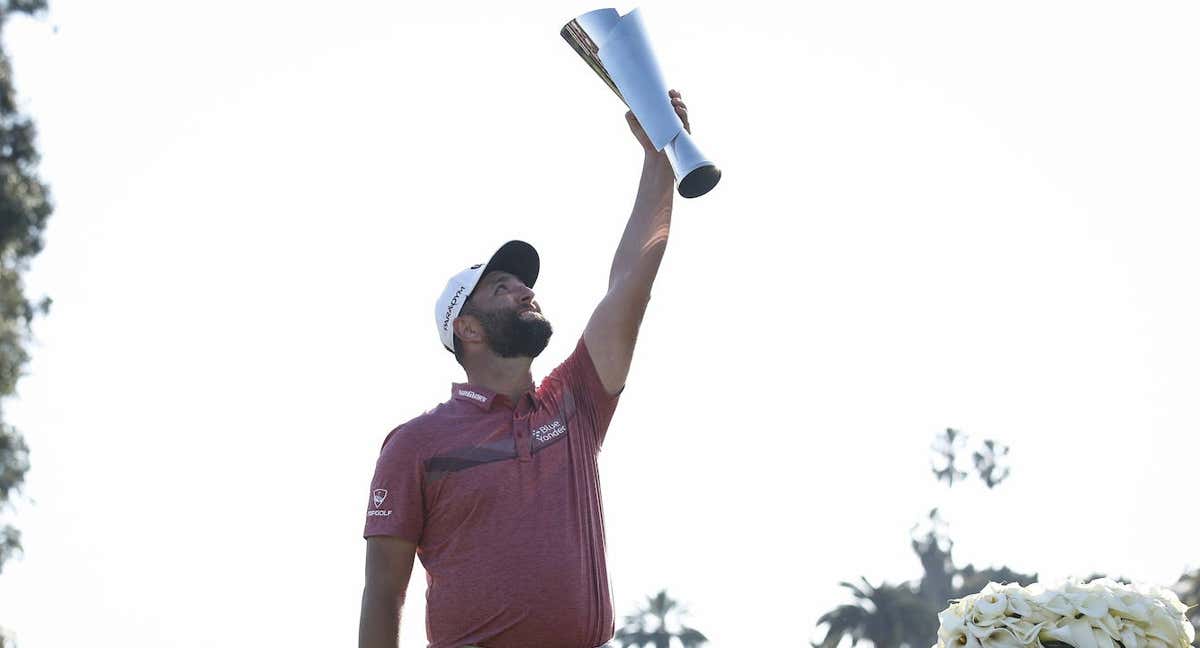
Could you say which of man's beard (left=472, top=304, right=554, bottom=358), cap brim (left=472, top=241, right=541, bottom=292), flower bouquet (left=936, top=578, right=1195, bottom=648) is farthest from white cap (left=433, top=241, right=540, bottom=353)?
flower bouquet (left=936, top=578, right=1195, bottom=648)

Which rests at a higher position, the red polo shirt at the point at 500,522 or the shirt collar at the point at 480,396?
the shirt collar at the point at 480,396

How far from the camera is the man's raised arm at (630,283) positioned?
5758 millimetres

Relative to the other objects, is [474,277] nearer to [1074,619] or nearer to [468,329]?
[468,329]

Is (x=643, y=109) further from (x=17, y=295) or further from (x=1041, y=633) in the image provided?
(x=17, y=295)

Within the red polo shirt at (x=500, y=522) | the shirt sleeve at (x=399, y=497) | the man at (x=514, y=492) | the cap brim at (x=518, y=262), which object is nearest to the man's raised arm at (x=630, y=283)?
the man at (x=514, y=492)

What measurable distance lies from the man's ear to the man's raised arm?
451 mm

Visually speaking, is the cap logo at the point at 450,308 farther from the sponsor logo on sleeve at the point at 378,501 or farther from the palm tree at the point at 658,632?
the palm tree at the point at 658,632

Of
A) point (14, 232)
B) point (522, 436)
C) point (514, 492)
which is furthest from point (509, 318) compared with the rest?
point (14, 232)

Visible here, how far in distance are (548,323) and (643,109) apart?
36.5 inches

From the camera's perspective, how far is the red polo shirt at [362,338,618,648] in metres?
5.18

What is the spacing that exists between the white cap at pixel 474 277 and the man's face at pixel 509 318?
43 mm

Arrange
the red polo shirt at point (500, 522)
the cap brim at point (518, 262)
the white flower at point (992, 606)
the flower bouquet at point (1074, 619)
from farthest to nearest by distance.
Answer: the cap brim at point (518, 262), the red polo shirt at point (500, 522), the white flower at point (992, 606), the flower bouquet at point (1074, 619)

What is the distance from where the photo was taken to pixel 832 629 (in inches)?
1996

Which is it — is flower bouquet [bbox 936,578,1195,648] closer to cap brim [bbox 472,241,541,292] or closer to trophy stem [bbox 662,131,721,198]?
trophy stem [bbox 662,131,721,198]
